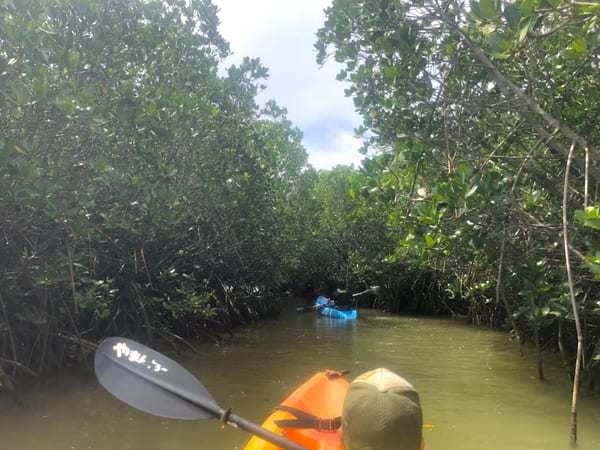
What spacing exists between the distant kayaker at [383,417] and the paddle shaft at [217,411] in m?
0.31

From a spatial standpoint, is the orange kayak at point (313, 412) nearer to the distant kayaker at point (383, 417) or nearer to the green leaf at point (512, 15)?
the distant kayaker at point (383, 417)

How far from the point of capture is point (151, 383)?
8.75ft

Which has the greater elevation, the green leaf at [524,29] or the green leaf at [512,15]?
the green leaf at [512,15]

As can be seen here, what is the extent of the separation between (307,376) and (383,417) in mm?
4398

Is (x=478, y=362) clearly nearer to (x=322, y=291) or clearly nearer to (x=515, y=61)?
(x=515, y=61)

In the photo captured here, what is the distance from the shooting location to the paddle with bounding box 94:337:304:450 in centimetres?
248

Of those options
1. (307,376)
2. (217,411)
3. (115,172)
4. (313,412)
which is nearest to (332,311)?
(307,376)

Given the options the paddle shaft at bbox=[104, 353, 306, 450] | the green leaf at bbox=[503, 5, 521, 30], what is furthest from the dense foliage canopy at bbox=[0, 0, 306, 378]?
the green leaf at bbox=[503, 5, 521, 30]

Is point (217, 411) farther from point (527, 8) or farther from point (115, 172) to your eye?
point (115, 172)

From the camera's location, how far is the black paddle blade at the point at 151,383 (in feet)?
8.18

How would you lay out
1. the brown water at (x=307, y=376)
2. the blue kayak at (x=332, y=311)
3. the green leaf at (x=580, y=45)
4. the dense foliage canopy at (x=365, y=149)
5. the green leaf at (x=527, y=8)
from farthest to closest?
the blue kayak at (x=332, y=311), the brown water at (x=307, y=376), the dense foliage canopy at (x=365, y=149), the green leaf at (x=580, y=45), the green leaf at (x=527, y=8)

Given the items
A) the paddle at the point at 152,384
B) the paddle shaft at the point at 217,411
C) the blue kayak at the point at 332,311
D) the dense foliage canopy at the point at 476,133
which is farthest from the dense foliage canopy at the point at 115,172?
the blue kayak at the point at 332,311

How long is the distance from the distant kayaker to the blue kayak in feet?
36.4

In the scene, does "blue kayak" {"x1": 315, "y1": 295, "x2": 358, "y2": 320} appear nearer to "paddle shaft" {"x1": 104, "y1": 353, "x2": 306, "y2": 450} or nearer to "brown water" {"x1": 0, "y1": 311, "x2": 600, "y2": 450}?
"brown water" {"x1": 0, "y1": 311, "x2": 600, "y2": 450}
